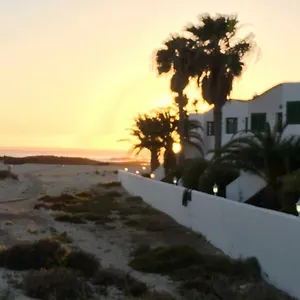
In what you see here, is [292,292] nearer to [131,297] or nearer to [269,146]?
[131,297]

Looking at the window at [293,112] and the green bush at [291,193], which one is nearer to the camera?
the green bush at [291,193]

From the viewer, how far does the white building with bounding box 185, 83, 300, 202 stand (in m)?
21.3

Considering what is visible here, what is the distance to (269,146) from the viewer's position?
1983cm

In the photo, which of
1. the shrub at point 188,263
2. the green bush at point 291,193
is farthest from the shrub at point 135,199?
the shrub at point 188,263

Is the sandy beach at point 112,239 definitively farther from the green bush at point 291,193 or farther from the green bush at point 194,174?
the green bush at point 291,193

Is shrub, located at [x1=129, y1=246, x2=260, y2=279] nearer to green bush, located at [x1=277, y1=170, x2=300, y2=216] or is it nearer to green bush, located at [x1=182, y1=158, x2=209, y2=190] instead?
green bush, located at [x1=277, y1=170, x2=300, y2=216]

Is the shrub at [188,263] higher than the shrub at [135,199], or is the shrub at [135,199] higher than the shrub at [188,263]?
the shrub at [135,199]

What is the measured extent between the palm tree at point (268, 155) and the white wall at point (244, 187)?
1.80 feet

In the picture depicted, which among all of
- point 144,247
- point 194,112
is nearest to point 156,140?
point 194,112

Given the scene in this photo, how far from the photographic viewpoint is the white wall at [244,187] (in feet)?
68.2

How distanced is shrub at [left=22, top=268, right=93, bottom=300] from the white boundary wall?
380 centimetres

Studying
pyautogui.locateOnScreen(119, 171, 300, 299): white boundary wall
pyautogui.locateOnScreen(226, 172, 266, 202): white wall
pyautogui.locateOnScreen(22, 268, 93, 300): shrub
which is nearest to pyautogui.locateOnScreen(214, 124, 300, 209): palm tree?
pyautogui.locateOnScreen(226, 172, 266, 202): white wall

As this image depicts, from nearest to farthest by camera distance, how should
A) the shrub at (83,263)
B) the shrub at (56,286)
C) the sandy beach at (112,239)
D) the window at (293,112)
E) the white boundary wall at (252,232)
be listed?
the shrub at (56,286) → the sandy beach at (112,239) → the white boundary wall at (252,232) → the shrub at (83,263) → the window at (293,112)

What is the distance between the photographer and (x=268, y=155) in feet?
64.7
